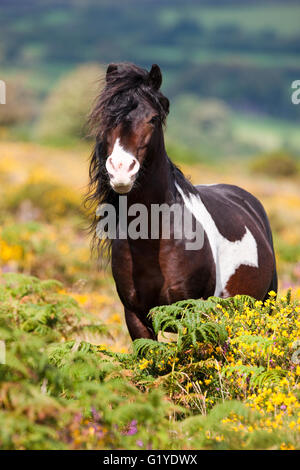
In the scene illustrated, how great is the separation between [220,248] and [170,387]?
4.77 ft

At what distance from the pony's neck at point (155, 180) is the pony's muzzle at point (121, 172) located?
366mm

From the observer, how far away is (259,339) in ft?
11.4

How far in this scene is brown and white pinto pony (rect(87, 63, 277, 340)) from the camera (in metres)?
3.76

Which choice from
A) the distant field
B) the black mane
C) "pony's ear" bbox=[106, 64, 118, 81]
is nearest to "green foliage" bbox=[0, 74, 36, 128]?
"pony's ear" bbox=[106, 64, 118, 81]

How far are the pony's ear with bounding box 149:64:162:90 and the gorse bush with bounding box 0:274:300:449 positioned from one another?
154 cm

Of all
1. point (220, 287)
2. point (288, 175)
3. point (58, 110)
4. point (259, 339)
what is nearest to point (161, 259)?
point (220, 287)

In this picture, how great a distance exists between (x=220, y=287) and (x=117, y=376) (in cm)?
148

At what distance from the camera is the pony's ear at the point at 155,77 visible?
3.96m

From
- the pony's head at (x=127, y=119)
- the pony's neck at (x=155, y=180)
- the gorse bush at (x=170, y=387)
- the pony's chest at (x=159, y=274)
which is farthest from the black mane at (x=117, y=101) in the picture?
the gorse bush at (x=170, y=387)

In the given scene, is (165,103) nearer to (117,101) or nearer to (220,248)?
(117,101)

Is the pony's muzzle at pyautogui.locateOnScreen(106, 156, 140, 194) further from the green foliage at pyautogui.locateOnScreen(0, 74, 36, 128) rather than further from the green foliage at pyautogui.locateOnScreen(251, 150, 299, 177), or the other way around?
the green foliage at pyautogui.locateOnScreen(0, 74, 36, 128)

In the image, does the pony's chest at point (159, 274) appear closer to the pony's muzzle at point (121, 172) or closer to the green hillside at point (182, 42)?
the pony's muzzle at point (121, 172)

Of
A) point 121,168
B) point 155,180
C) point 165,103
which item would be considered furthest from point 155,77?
point 121,168
